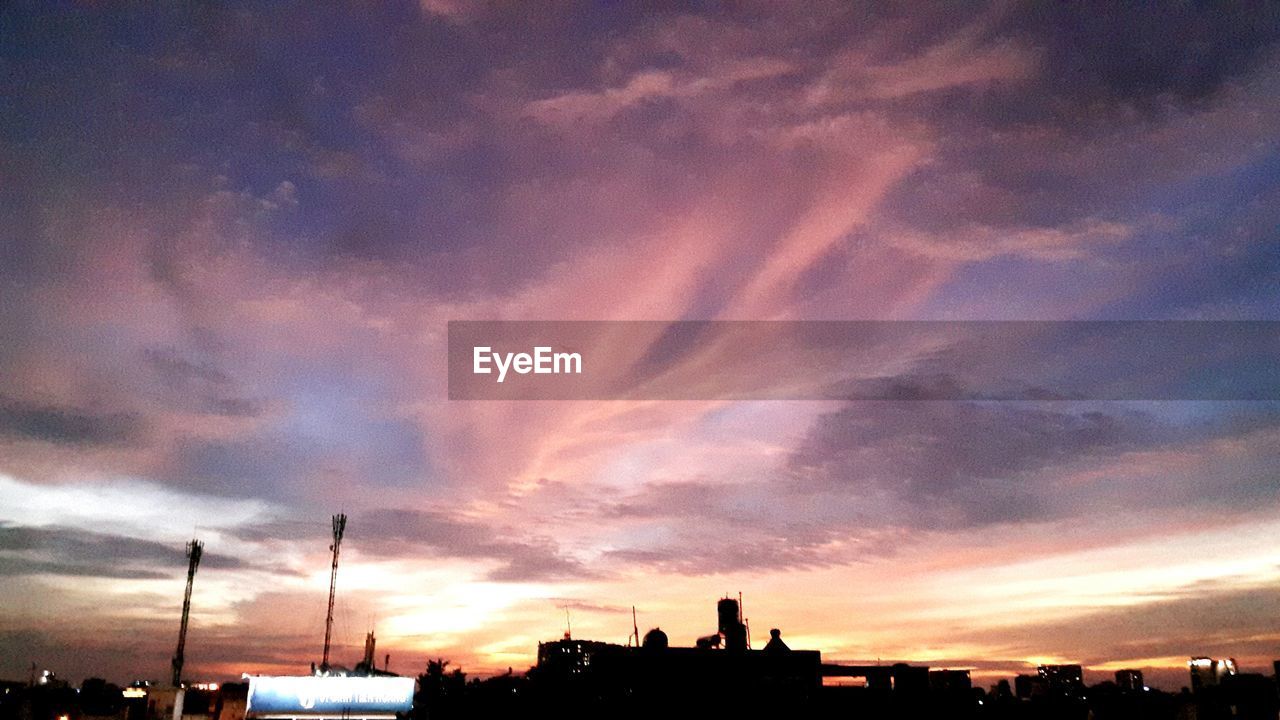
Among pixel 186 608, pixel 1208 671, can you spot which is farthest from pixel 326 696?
pixel 1208 671

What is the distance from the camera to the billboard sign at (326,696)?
49406 mm

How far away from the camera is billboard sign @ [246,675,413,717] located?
162ft

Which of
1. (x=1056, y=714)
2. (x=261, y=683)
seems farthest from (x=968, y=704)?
(x=261, y=683)

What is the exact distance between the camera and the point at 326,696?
50.1 m

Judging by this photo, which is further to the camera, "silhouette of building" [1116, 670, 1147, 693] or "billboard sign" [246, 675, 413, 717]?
"silhouette of building" [1116, 670, 1147, 693]

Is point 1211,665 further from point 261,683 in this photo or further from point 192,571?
point 192,571

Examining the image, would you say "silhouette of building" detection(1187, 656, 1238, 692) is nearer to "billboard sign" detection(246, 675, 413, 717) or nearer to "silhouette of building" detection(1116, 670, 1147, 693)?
"silhouette of building" detection(1116, 670, 1147, 693)

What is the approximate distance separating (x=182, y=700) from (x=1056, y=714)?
77819mm

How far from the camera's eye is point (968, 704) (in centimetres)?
6662

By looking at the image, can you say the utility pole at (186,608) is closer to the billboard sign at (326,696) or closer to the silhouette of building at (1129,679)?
the billboard sign at (326,696)

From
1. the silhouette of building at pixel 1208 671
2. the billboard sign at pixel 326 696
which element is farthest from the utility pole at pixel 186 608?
the silhouette of building at pixel 1208 671

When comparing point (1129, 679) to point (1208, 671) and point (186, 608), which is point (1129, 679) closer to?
point (1208, 671)

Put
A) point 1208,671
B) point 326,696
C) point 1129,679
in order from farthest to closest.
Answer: point 1129,679, point 1208,671, point 326,696

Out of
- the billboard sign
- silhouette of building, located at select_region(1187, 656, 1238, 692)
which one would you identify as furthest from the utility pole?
silhouette of building, located at select_region(1187, 656, 1238, 692)
